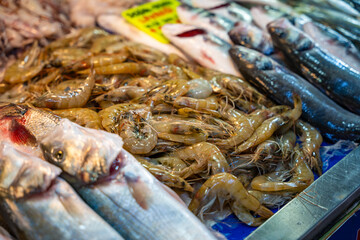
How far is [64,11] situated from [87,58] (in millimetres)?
1360

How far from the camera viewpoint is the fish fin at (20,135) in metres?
2.04

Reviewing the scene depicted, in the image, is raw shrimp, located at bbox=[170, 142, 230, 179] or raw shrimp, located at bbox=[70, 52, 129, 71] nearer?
raw shrimp, located at bbox=[170, 142, 230, 179]

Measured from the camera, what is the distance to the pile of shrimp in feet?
7.48

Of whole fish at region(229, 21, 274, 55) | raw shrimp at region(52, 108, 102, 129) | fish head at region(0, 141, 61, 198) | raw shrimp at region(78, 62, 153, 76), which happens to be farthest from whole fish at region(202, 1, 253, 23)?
fish head at region(0, 141, 61, 198)

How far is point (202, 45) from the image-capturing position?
12.4 feet

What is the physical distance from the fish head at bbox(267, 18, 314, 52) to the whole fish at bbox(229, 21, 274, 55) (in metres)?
0.10

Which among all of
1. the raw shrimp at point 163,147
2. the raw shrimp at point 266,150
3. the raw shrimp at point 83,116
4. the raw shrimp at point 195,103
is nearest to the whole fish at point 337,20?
the raw shrimp at point 266,150

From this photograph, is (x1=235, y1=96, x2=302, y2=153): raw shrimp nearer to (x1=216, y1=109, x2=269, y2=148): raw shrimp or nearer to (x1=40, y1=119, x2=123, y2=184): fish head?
(x1=216, y1=109, x2=269, y2=148): raw shrimp

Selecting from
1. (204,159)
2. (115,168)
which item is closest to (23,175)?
(115,168)

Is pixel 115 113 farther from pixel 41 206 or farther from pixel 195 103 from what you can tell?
pixel 41 206

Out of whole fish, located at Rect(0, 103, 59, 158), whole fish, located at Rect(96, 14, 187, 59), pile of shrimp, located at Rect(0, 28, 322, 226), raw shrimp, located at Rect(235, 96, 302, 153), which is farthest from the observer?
whole fish, located at Rect(96, 14, 187, 59)

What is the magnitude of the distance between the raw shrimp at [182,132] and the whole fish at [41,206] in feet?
3.22

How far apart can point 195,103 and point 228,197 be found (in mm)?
876

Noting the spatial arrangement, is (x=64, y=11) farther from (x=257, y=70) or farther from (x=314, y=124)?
(x=314, y=124)
